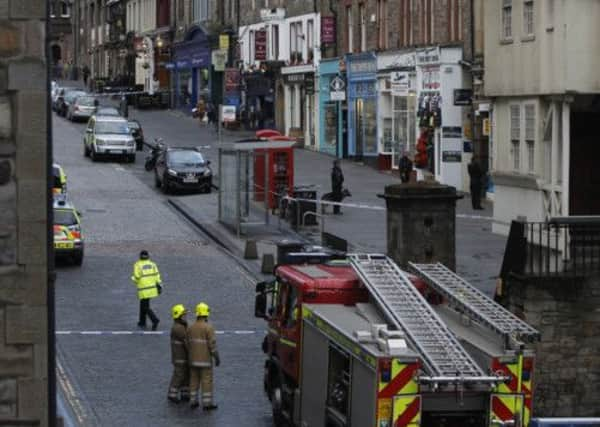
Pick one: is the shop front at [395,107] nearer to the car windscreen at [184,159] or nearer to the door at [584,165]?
the car windscreen at [184,159]

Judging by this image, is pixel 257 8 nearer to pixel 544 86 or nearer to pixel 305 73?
pixel 305 73

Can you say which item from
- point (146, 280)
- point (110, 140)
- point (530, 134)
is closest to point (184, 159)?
point (110, 140)

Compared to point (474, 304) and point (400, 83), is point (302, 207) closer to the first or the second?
point (400, 83)

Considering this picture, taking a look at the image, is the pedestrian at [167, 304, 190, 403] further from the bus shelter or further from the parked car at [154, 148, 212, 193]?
the parked car at [154, 148, 212, 193]

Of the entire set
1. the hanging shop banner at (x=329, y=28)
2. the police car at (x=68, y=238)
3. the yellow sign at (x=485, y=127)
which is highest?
the hanging shop banner at (x=329, y=28)

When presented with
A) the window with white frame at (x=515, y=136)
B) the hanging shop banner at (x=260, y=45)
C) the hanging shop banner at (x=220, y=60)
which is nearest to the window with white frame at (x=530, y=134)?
the window with white frame at (x=515, y=136)

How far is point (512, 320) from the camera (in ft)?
58.2

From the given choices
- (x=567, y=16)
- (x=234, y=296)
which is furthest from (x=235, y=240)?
(x=567, y=16)

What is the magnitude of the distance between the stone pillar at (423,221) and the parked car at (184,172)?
22.4m

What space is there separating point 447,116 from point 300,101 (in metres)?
19.6

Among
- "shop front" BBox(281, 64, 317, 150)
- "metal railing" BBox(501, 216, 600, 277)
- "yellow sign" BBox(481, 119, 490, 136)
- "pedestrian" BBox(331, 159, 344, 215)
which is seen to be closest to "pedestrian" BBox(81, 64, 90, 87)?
"shop front" BBox(281, 64, 317, 150)

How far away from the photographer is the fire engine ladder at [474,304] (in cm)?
1741

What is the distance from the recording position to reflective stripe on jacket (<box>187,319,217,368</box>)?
23.3 m

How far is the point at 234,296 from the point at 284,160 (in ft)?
44.8
